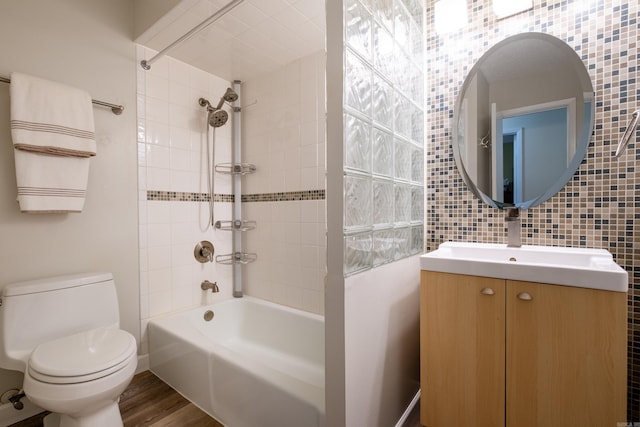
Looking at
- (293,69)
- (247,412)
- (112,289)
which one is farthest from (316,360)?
(293,69)

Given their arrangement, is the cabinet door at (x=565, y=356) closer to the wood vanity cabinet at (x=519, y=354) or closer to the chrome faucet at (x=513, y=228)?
the wood vanity cabinet at (x=519, y=354)

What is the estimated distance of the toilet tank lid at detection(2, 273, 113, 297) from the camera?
1454 millimetres

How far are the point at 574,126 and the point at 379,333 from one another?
130 cm

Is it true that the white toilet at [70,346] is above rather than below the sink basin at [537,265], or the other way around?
below

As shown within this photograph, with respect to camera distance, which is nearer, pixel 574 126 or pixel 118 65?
pixel 574 126

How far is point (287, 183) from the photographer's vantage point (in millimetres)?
2262

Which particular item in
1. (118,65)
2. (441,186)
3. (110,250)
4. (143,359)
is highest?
(118,65)

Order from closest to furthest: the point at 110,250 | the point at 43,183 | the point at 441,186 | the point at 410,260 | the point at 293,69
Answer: the point at 43,183 → the point at 410,260 → the point at 441,186 → the point at 110,250 → the point at 293,69

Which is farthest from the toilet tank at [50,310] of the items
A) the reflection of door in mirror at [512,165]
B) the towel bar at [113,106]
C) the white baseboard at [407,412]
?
the reflection of door in mirror at [512,165]

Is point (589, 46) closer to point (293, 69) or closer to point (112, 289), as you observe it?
point (293, 69)

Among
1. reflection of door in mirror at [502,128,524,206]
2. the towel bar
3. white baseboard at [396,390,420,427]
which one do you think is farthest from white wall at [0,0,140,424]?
reflection of door in mirror at [502,128,524,206]

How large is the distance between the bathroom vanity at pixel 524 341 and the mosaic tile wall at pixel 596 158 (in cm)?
14

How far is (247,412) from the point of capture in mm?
1402

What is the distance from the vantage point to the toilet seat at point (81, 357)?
3.94 ft
